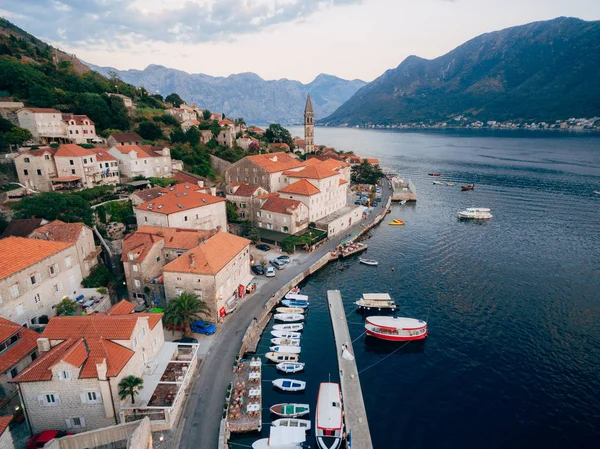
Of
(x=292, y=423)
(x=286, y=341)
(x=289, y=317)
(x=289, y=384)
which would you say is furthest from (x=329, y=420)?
(x=289, y=317)

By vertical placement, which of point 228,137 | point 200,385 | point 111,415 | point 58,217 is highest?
point 228,137

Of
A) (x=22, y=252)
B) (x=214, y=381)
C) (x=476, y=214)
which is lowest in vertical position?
(x=476, y=214)

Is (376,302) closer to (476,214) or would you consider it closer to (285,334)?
(285,334)

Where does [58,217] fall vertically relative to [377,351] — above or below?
above

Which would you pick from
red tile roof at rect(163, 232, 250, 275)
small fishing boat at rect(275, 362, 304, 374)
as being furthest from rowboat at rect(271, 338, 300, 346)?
red tile roof at rect(163, 232, 250, 275)

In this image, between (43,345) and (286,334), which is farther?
(286,334)

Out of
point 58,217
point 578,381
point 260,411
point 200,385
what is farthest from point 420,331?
point 58,217

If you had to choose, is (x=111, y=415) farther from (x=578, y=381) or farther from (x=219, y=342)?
(x=578, y=381)
